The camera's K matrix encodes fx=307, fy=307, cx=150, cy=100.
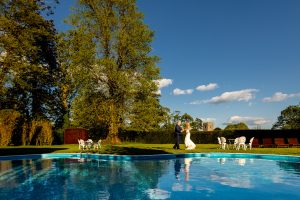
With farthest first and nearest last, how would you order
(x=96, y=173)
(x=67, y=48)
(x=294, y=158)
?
(x=67, y=48) → (x=294, y=158) → (x=96, y=173)

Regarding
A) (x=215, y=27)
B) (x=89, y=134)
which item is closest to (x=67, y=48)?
(x=89, y=134)

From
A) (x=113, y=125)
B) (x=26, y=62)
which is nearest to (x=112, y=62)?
(x=113, y=125)

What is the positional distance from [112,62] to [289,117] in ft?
232

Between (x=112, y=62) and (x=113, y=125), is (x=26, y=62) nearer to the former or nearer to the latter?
(x=112, y=62)

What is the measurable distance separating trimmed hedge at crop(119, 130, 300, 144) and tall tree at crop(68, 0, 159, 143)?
291 inches

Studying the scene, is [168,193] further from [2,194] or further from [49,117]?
[49,117]

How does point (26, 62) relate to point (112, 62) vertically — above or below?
above

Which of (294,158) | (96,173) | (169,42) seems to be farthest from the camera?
(169,42)

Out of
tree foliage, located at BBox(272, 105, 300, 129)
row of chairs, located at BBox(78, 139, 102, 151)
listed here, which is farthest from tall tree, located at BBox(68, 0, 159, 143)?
tree foliage, located at BBox(272, 105, 300, 129)

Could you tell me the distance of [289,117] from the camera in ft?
291

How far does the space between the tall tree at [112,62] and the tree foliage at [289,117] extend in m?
60.4

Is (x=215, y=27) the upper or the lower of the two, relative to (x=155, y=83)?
upper

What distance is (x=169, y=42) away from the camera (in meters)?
41.6

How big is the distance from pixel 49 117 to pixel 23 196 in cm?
3560
